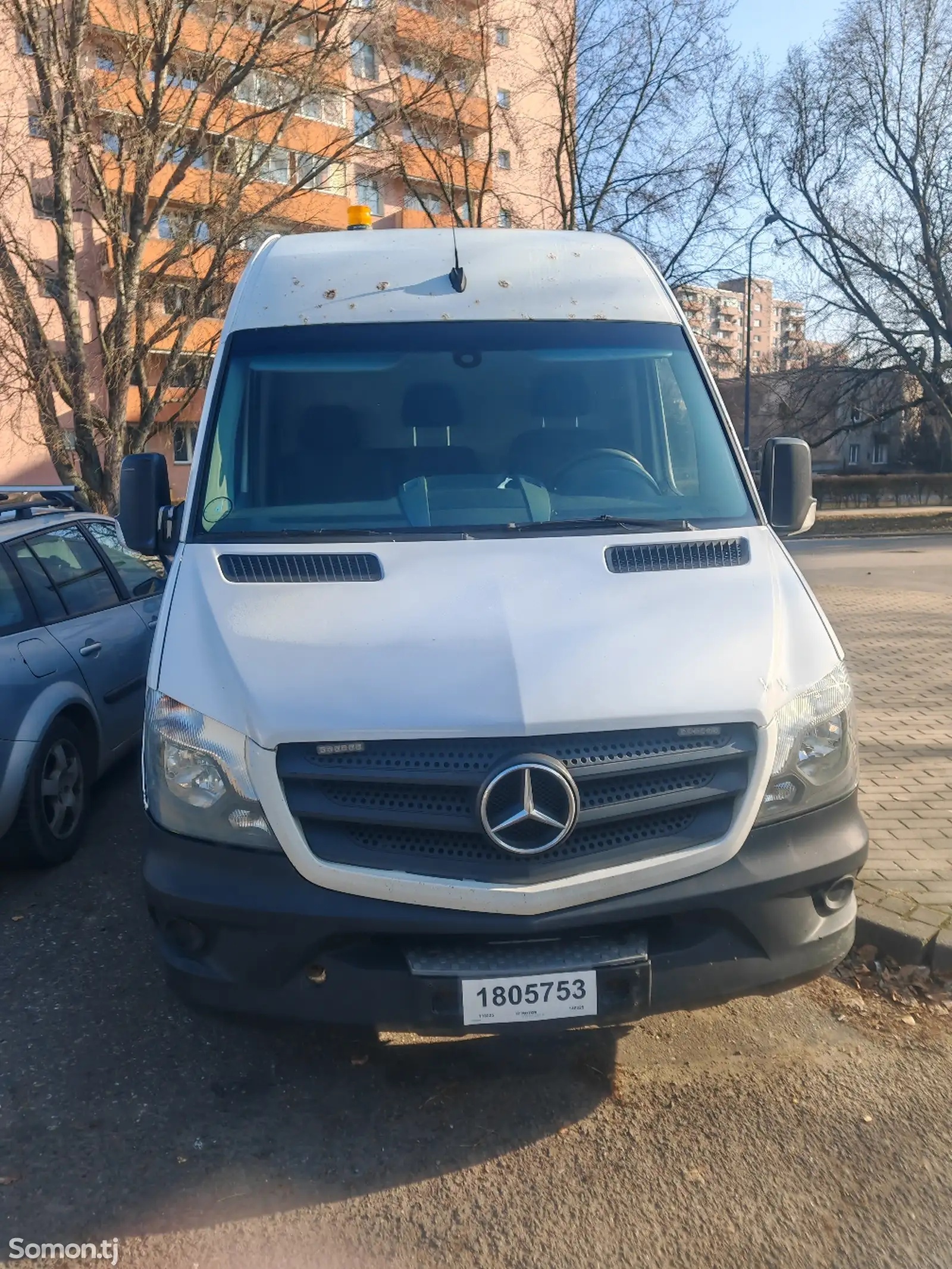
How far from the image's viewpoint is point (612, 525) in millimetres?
3574

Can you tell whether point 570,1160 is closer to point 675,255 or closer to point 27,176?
point 27,176

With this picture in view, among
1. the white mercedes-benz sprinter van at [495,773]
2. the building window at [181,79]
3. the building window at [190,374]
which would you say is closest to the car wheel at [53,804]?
the white mercedes-benz sprinter van at [495,773]

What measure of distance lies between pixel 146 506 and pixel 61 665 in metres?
1.52

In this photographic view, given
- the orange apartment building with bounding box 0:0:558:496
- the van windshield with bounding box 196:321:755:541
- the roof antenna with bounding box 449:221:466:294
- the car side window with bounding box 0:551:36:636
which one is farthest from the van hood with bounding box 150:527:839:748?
the orange apartment building with bounding box 0:0:558:496

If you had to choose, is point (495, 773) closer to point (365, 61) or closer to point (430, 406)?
point (430, 406)

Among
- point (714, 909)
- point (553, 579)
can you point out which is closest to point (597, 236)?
point (553, 579)

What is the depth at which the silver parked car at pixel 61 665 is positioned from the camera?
4.87 m

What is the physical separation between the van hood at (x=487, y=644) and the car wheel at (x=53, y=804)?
209 cm

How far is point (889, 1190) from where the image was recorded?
9.25 feet

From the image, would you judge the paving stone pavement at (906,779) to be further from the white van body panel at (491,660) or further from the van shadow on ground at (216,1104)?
the white van body panel at (491,660)

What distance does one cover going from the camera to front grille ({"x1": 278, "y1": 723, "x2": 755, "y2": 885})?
108 inches

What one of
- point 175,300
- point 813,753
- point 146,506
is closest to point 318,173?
point 175,300

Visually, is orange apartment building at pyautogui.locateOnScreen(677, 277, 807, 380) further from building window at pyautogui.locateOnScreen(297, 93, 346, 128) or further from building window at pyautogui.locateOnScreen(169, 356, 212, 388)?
building window at pyautogui.locateOnScreen(169, 356, 212, 388)

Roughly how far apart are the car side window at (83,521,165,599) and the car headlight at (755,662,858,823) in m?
4.49
